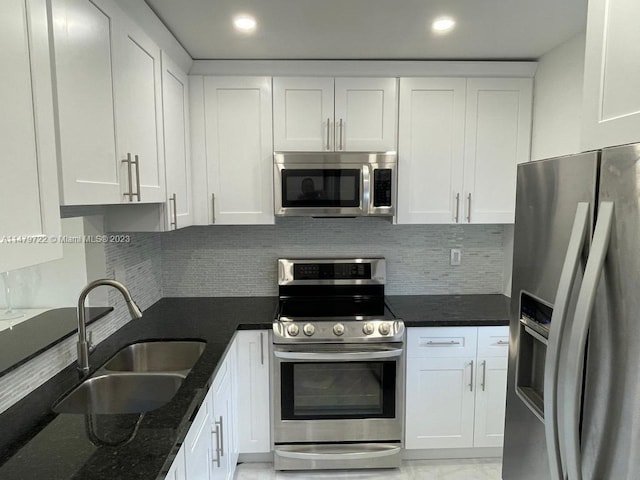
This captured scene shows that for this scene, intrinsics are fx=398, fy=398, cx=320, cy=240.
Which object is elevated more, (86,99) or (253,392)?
(86,99)

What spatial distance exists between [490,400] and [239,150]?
82.3 inches

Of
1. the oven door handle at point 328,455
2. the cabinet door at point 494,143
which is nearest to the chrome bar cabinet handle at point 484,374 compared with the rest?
the oven door handle at point 328,455

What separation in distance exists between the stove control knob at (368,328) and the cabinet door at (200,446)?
0.92m

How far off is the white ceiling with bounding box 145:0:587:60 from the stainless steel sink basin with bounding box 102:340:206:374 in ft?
5.00

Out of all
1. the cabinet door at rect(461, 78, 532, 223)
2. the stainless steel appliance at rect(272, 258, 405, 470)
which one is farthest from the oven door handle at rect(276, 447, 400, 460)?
the cabinet door at rect(461, 78, 532, 223)

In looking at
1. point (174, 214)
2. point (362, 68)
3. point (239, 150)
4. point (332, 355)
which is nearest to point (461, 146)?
point (362, 68)

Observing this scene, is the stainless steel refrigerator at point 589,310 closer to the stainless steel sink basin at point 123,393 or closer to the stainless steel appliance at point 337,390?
the stainless steel appliance at point 337,390

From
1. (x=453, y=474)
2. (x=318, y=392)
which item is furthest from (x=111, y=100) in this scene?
(x=453, y=474)

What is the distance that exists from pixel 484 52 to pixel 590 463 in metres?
2.11

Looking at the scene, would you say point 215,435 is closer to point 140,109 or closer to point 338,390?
point 338,390

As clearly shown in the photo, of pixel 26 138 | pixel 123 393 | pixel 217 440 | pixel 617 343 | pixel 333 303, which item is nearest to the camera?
pixel 617 343

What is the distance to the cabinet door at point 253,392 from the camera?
7.39 ft

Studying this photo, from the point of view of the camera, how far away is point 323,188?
2.34 m

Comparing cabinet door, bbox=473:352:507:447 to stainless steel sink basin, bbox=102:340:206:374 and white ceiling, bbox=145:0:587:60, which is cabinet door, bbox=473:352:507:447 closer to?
stainless steel sink basin, bbox=102:340:206:374
